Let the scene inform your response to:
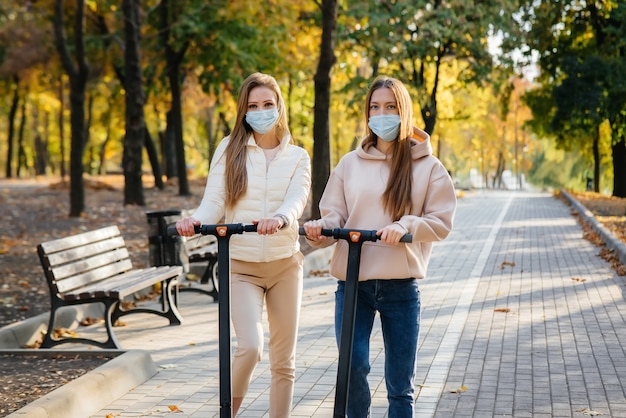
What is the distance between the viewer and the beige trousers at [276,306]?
15.8 ft

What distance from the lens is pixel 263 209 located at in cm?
490

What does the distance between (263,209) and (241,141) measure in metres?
0.36

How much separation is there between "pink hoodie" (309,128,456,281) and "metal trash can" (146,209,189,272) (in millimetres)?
6706

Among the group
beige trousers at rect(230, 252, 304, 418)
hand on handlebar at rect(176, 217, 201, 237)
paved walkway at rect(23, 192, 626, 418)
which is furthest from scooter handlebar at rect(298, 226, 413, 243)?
paved walkway at rect(23, 192, 626, 418)

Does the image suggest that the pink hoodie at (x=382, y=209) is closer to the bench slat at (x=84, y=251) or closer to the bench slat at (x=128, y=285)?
the bench slat at (x=128, y=285)

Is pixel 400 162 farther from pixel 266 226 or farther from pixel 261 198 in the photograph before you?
pixel 261 198

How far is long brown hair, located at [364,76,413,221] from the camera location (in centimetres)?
436

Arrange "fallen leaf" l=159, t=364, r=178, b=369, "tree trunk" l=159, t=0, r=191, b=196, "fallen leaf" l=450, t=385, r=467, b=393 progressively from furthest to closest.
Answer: "tree trunk" l=159, t=0, r=191, b=196
"fallen leaf" l=159, t=364, r=178, b=369
"fallen leaf" l=450, t=385, r=467, b=393

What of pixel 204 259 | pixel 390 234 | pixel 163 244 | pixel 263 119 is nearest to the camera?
pixel 390 234

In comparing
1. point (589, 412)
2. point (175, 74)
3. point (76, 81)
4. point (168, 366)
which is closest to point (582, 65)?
point (175, 74)

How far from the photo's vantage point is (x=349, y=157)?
180 inches

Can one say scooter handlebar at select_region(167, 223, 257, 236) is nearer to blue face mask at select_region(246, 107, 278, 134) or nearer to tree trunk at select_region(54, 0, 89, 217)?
blue face mask at select_region(246, 107, 278, 134)

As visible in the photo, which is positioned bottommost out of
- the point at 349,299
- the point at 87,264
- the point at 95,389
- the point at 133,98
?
the point at 95,389

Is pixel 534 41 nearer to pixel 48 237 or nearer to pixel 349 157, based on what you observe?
pixel 48 237
